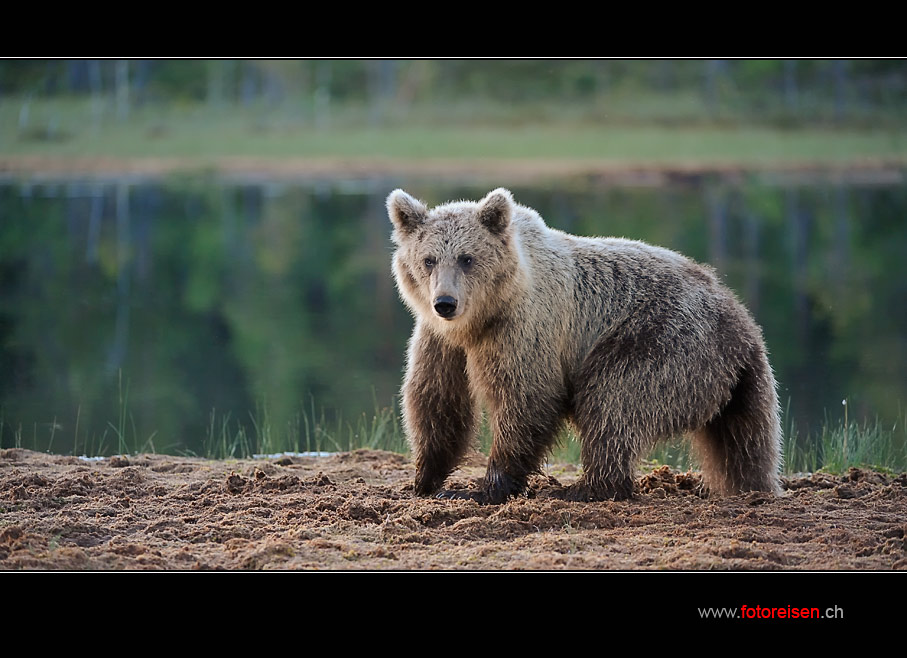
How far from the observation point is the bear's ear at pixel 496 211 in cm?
691

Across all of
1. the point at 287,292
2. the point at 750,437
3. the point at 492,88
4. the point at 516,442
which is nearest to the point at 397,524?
the point at 516,442

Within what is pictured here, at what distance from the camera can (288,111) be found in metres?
28.1

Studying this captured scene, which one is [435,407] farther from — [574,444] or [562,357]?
[574,444]

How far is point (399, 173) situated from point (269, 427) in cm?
1852

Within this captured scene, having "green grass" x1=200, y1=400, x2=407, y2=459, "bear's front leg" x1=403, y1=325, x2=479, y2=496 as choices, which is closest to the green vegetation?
"green grass" x1=200, y1=400, x2=407, y2=459

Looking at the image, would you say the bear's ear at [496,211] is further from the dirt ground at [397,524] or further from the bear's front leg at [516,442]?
the dirt ground at [397,524]

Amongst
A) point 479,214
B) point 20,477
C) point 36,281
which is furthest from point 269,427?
point 36,281

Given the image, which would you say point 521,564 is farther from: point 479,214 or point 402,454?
point 402,454

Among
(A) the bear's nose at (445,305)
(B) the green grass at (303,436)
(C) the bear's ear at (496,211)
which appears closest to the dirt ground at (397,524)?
(A) the bear's nose at (445,305)

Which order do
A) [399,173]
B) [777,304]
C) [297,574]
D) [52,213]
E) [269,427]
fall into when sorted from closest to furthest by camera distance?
1. [297,574]
2. [269,427]
3. [777,304]
4. [52,213]
5. [399,173]

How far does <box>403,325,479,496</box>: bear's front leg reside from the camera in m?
7.30

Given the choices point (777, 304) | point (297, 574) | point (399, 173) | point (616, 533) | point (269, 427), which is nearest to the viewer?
point (297, 574)

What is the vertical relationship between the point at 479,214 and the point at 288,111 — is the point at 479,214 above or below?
below

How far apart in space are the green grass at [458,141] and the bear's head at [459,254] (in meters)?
20.1
